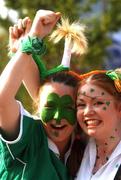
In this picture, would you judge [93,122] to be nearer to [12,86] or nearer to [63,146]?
[63,146]

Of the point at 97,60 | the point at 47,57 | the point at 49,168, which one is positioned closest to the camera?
the point at 49,168

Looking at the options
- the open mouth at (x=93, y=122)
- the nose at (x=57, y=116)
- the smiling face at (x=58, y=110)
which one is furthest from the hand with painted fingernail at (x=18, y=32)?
the open mouth at (x=93, y=122)

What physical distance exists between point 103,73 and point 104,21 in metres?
7.46

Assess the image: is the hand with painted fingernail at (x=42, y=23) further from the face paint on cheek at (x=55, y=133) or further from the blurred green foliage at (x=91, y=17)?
the blurred green foliage at (x=91, y=17)

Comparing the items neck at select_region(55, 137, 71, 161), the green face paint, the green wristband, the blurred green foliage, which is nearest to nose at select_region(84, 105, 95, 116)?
the green face paint

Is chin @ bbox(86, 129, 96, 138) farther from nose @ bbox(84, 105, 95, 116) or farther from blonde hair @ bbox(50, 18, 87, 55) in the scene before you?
blonde hair @ bbox(50, 18, 87, 55)

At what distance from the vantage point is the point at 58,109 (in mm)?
2963

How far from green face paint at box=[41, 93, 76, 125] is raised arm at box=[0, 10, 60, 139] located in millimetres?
230

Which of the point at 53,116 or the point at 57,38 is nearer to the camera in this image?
the point at 53,116

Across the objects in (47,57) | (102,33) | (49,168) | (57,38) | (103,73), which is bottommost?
(49,168)

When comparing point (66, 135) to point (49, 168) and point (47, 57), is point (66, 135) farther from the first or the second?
point (47, 57)

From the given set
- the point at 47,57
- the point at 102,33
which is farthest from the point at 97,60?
the point at 47,57

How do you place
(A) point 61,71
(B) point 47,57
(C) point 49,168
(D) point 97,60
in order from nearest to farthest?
(C) point 49,168, (A) point 61,71, (B) point 47,57, (D) point 97,60

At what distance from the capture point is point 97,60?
1021 cm
